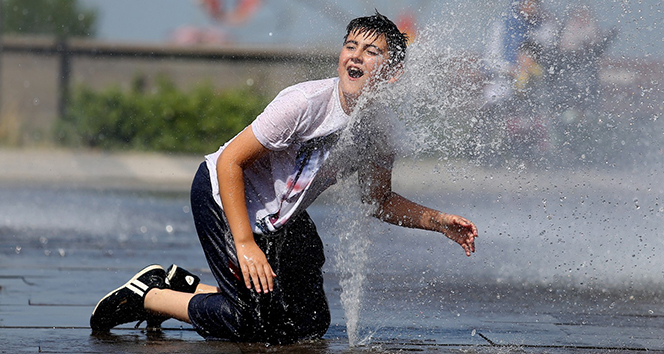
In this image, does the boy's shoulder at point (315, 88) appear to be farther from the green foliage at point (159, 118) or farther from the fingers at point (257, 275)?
the green foliage at point (159, 118)

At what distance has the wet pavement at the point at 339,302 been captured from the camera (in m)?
3.66

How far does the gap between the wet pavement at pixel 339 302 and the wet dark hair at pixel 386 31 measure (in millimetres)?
955

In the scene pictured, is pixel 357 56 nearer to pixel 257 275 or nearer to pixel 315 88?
pixel 315 88

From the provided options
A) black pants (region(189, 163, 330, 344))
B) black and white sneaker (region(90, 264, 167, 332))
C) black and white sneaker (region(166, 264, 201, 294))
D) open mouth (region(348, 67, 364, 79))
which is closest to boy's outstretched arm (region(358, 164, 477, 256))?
black pants (region(189, 163, 330, 344))

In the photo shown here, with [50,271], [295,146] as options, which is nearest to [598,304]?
[295,146]

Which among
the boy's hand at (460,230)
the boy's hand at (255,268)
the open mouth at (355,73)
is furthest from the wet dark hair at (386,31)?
the boy's hand at (255,268)

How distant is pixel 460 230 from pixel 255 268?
0.77 metres

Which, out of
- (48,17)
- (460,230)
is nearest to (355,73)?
(460,230)

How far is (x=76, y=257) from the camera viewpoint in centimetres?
612

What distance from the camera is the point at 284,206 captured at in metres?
3.57

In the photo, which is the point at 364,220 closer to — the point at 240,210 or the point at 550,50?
the point at 240,210

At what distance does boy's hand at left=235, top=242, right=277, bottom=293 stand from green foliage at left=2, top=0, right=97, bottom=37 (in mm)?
28968

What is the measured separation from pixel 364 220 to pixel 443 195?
27.4 feet

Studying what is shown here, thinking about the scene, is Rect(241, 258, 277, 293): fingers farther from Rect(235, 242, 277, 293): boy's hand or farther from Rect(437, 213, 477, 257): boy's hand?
Rect(437, 213, 477, 257): boy's hand
